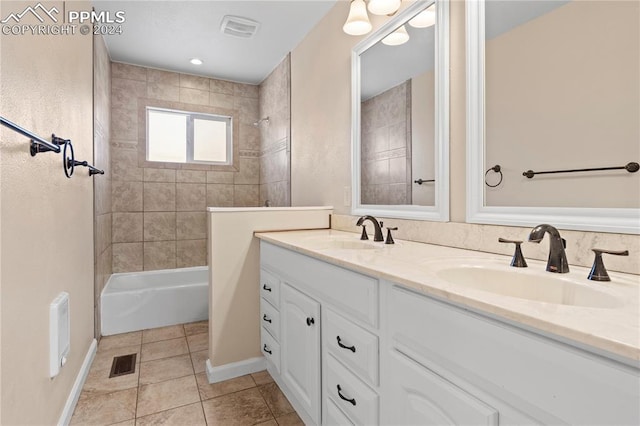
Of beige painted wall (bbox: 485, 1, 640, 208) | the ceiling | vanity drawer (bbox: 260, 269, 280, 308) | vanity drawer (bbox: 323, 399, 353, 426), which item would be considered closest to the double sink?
beige painted wall (bbox: 485, 1, 640, 208)

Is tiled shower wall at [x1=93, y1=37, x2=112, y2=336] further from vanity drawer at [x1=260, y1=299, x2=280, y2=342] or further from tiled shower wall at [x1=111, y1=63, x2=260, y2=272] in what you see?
vanity drawer at [x1=260, y1=299, x2=280, y2=342]

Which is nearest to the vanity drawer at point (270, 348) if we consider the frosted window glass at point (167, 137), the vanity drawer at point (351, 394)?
the vanity drawer at point (351, 394)

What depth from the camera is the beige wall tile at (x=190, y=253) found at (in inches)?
139

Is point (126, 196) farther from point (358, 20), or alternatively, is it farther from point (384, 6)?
point (384, 6)

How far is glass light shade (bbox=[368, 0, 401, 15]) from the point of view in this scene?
164cm

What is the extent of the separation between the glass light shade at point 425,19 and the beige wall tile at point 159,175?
2769 millimetres

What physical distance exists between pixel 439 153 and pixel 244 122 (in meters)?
2.84

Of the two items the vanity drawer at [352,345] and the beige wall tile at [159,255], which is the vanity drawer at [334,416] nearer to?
the vanity drawer at [352,345]

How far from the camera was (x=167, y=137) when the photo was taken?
3.61 meters

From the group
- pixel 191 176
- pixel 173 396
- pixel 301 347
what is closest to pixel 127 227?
pixel 191 176

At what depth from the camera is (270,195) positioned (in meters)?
3.56

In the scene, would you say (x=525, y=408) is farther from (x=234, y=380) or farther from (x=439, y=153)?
(x=234, y=380)

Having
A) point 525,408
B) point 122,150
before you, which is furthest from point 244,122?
point 525,408

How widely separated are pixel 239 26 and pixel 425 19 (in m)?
1.54
